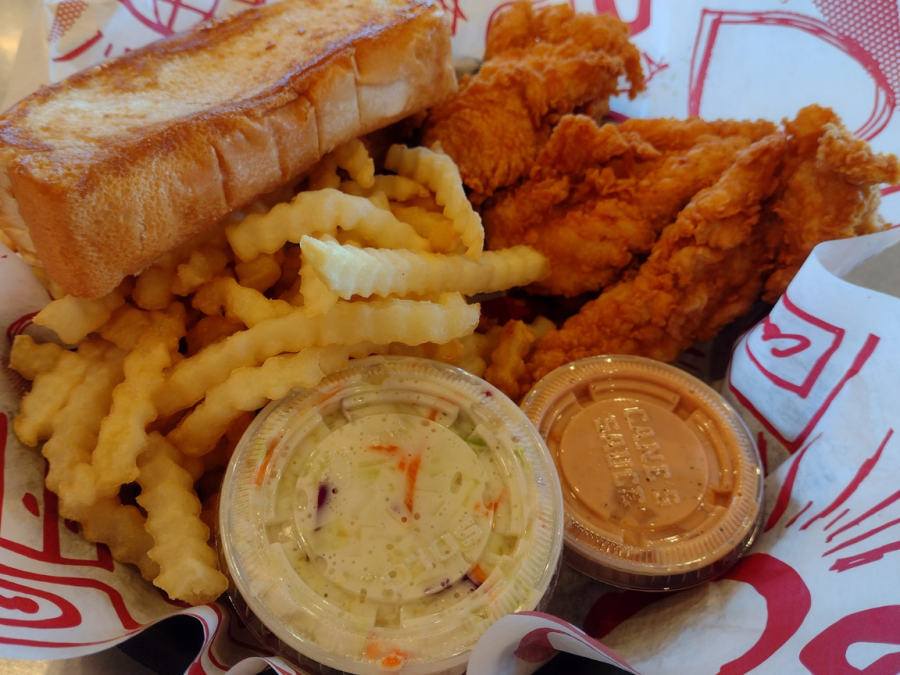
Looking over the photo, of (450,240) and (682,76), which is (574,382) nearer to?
(450,240)

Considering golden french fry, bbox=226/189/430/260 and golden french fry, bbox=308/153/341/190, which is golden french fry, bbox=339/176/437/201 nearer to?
golden french fry, bbox=308/153/341/190

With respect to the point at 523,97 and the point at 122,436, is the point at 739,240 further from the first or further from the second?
the point at 122,436

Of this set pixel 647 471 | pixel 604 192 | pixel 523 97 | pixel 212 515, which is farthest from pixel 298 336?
pixel 523 97

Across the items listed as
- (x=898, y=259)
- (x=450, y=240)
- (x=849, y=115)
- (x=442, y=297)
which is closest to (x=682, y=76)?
(x=849, y=115)

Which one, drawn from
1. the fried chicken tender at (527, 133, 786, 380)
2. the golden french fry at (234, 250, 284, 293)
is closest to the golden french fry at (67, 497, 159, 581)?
the golden french fry at (234, 250, 284, 293)

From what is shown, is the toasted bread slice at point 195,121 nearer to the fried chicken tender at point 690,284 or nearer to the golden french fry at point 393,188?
the golden french fry at point 393,188
